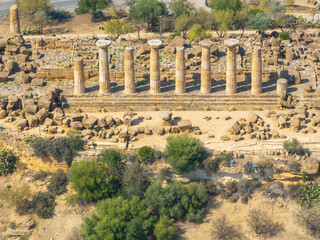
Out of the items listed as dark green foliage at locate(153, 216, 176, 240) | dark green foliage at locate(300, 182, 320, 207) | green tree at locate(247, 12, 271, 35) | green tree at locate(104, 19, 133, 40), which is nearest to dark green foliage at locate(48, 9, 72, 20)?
green tree at locate(104, 19, 133, 40)

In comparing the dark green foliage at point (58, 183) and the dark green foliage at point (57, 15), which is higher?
the dark green foliage at point (57, 15)

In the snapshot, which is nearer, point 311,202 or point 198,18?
point 311,202

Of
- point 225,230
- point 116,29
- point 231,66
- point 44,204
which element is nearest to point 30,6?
point 116,29

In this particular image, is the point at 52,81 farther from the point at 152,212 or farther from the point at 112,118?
the point at 152,212

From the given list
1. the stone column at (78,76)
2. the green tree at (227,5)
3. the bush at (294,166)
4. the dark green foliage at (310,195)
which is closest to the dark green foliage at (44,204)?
the stone column at (78,76)

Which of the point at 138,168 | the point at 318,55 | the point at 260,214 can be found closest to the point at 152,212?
the point at 138,168

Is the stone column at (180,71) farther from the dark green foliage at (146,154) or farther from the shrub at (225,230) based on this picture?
the shrub at (225,230)
